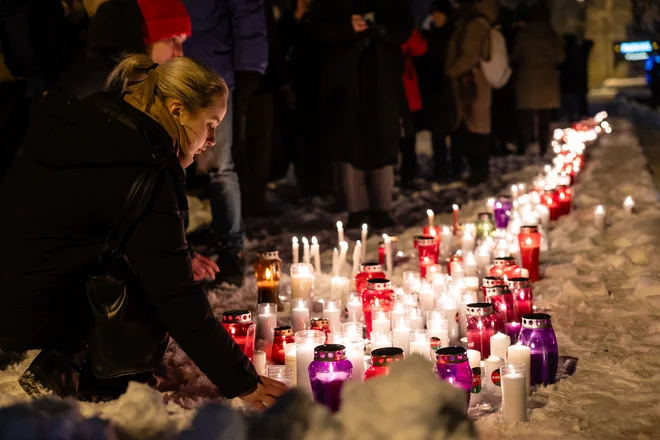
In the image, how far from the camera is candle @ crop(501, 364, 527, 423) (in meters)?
3.04

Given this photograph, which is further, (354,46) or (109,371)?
(354,46)

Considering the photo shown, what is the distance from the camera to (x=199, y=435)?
162 centimetres

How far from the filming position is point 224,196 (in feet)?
18.7

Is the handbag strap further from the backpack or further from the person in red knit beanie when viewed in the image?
the backpack

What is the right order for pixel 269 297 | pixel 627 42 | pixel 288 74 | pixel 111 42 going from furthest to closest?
1. pixel 627 42
2. pixel 288 74
3. pixel 269 297
4. pixel 111 42

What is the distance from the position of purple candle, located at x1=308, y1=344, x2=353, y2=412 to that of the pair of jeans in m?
2.62

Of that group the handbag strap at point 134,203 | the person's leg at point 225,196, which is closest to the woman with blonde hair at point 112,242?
the handbag strap at point 134,203

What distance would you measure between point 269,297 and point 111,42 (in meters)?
1.62

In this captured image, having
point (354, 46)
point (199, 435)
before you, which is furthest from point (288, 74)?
point (199, 435)

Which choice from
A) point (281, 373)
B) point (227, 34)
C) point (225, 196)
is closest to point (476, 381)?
point (281, 373)

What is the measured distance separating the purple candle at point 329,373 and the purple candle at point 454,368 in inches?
12.9

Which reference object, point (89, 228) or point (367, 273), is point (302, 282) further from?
point (89, 228)

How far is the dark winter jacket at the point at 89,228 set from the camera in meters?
2.68

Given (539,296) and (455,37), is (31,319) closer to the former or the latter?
(539,296)
